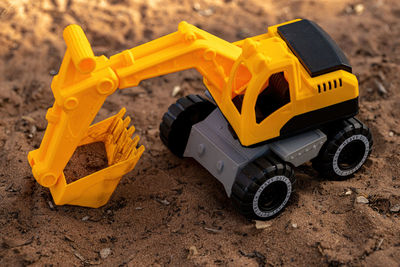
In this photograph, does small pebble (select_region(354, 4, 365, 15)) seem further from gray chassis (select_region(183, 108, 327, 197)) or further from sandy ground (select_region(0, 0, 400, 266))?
gray chassis (select_region(183, 108, 327, 197))

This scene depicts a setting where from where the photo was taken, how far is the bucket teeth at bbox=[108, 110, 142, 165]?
3.96 m

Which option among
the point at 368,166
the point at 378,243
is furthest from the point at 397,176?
the point at 378,243

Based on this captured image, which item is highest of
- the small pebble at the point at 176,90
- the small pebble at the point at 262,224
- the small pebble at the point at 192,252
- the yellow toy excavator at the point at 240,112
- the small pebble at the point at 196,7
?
the yellow toy excavator at the point at 240,112

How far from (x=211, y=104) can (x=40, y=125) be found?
1.62 meters

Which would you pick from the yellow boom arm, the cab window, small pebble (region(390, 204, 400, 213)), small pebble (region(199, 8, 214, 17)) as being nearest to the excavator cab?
the cab window

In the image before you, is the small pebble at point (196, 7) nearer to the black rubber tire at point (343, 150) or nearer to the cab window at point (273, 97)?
the cab window at point (273, 97)

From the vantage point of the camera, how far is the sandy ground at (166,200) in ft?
11.5

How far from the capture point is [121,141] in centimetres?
403

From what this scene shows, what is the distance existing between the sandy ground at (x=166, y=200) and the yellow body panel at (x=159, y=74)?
0.31 metres

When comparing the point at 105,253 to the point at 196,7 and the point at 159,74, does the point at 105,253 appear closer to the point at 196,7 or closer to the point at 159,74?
the point at 159,74

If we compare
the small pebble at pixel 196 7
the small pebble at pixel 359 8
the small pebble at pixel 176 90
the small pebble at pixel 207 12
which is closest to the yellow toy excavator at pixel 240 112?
the small pebble at pixel 176 90

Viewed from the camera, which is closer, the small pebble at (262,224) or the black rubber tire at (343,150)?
the small pebble at (262,224)

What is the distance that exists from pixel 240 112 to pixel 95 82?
104cm

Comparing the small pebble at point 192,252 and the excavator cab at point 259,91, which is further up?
the excavator cab at point 259,91
